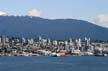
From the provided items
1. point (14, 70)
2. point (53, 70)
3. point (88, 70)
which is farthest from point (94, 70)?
point (14, 70)

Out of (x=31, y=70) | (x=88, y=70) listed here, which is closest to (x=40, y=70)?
(x=31, y=70)

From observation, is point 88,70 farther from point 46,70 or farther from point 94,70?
point 46,70

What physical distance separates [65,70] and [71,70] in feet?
3.68

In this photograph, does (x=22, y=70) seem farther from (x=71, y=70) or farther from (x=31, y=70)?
(x=71, y=70)

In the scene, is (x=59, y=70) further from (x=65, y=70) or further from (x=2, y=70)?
(x=2, y=70)

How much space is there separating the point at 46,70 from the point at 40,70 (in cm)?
158

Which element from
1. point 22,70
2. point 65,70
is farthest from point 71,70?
point 22,70

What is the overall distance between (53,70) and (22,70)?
552cm

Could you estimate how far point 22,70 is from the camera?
9444 cm

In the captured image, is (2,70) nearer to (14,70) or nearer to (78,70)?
(14,70)

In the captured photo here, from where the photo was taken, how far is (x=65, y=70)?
9550 cm

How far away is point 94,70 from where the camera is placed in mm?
98000

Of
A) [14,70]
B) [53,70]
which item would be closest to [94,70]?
[53,70]

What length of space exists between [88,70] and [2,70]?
14.5 meters
